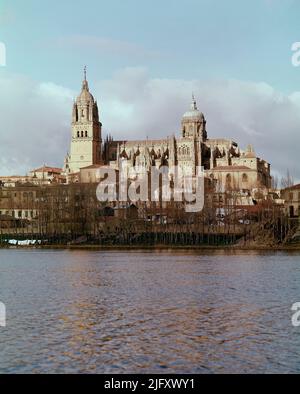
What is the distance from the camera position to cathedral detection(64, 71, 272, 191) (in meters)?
164

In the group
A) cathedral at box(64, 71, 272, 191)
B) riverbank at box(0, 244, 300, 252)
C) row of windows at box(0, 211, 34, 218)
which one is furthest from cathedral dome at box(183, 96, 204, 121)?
riverbank at box(0, 244, 300, 252)

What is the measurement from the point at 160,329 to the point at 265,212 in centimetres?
6851

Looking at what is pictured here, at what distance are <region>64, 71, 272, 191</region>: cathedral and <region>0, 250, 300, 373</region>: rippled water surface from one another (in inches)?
4755

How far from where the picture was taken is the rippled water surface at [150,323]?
1867 centimetres

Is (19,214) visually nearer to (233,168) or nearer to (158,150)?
(233,168)

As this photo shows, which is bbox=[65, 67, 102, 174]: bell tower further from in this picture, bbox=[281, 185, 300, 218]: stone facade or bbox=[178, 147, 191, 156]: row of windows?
bbox=[281, 185, 300, 218]: stone facade

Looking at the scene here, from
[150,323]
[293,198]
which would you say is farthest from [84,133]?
[150,323]

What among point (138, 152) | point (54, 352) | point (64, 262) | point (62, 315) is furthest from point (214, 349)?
point (138, 152)

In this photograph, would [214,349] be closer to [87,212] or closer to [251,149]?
[87,212]

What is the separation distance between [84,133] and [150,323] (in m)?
151

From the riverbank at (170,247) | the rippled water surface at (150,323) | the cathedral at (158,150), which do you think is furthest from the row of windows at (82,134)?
the rippled water surface at (150,323)

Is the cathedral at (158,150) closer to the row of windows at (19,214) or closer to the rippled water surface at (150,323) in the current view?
the row of windows at (19,214)

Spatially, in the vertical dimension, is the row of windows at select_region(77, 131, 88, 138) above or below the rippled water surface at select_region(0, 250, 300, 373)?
above

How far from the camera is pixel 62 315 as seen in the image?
84.8 ft
